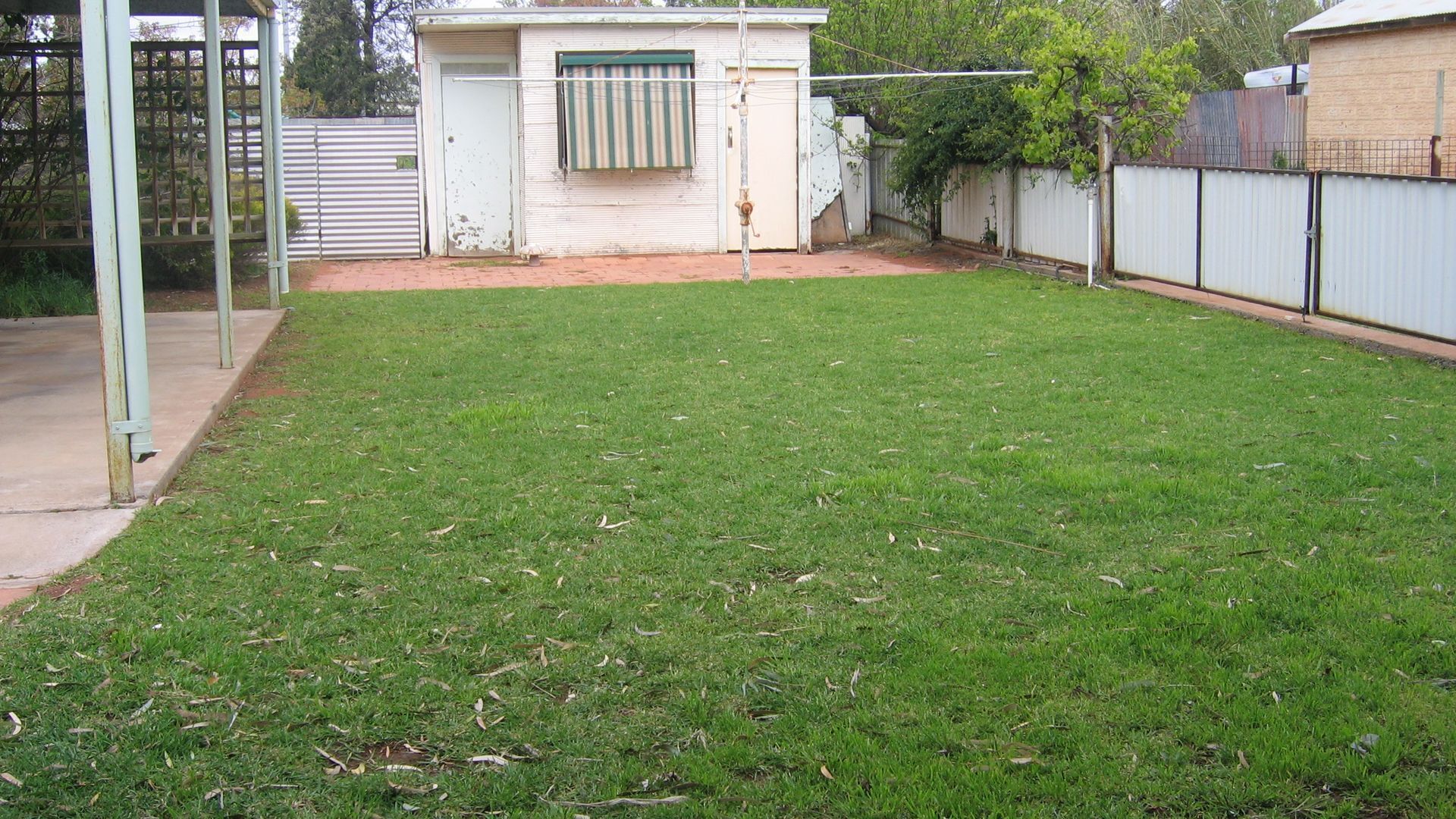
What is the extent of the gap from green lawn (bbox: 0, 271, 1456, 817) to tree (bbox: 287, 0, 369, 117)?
2274 centimetres

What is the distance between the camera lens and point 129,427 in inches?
224

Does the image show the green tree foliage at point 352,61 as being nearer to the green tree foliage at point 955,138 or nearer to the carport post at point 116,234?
the green tree foliage at point 955,138

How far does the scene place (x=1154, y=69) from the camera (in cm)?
1324

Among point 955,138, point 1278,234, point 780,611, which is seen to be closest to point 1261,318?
point 1278,234

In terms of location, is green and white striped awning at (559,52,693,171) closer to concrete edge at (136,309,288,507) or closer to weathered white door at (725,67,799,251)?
weathered white door at (725,67,799,251)

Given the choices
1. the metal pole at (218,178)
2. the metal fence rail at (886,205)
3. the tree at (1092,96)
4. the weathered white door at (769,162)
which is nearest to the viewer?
the metal pole at (218,178)

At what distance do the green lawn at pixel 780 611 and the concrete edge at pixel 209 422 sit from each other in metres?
0.09

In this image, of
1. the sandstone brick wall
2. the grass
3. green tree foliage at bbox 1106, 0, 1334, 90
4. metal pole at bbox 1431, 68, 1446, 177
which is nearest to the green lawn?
the grass

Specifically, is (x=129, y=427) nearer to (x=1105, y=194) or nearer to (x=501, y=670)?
(x=501, y=670)

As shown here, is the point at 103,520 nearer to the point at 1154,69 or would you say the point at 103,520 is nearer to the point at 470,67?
the point at 1154,69

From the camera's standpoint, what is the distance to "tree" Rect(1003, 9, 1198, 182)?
43.6 ft

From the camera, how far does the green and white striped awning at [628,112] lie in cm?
1795

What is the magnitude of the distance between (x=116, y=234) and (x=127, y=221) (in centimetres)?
7

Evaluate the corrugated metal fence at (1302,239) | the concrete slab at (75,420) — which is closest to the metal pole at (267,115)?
the concrete slab at (75,420)
